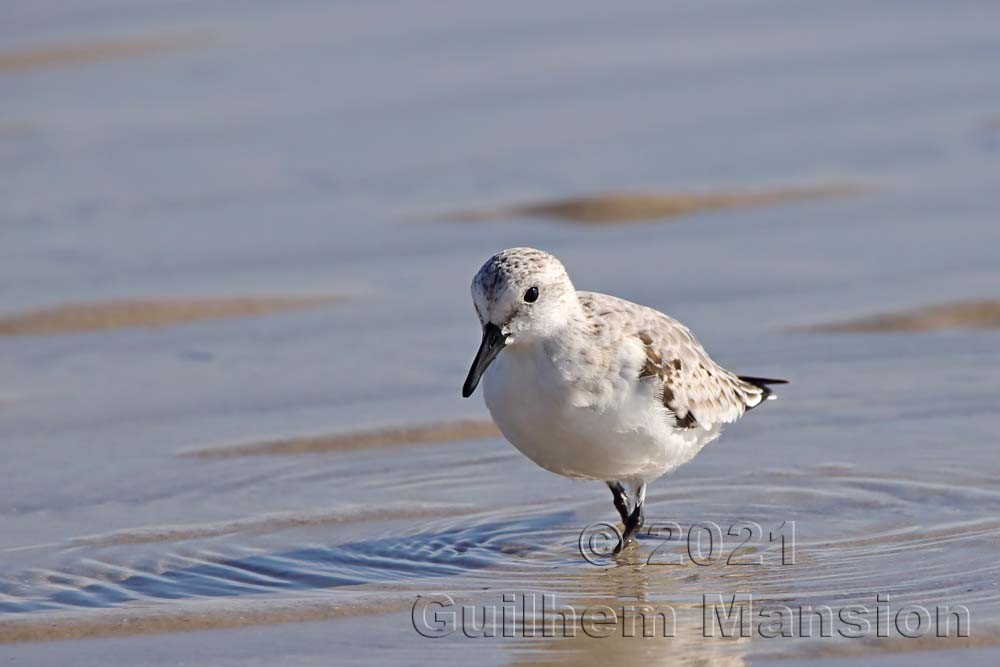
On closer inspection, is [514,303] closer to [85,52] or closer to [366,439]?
[366,439]

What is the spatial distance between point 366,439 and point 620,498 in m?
1.33

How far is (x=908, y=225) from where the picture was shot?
9.77m

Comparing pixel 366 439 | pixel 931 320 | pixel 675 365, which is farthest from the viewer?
pixel 931 320

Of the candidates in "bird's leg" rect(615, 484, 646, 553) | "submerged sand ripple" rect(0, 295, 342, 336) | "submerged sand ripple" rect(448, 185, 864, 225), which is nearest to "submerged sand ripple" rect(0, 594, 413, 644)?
"bird's leg" rect(615, 484, 646, 553)

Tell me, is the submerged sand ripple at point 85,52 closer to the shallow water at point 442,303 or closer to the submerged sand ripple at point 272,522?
the shallow water at point 442,303

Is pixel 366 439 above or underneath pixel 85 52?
underneath

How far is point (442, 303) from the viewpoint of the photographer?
29.7 ft

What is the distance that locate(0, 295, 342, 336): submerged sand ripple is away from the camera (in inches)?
356

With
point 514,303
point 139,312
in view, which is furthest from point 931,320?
point 139,312

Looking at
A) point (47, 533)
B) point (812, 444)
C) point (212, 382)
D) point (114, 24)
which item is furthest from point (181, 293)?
point (114, 24)

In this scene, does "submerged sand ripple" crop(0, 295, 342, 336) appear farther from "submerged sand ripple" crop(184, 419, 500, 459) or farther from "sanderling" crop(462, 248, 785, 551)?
"sanderling" crop(462, 248, 785, 551)

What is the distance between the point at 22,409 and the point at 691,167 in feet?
15.3

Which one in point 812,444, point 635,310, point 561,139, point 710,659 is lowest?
point 710,659

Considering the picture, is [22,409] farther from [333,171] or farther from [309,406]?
[333,171]
